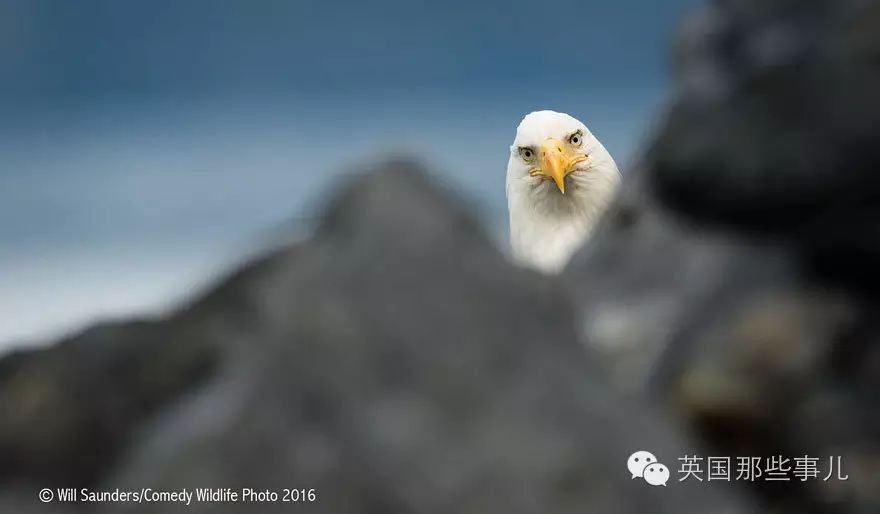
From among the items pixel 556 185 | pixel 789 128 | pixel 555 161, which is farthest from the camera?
pixel 556 185

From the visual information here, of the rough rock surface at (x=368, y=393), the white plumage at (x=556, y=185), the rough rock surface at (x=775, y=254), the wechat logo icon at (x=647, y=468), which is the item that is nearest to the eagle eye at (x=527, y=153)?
the white plumage at (x=556, y=185)

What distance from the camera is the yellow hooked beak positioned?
5.61 m

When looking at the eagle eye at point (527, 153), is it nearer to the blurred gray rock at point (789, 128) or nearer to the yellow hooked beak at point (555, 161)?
the yellow hooked beak at point (555, 161)

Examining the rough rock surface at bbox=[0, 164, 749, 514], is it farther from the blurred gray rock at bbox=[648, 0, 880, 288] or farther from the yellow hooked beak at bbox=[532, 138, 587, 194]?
the yellow hooked beak at bbox=[532, 138, 587, 194]

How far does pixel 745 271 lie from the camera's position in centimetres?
226

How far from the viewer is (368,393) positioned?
1982mm

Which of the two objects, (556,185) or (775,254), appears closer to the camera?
(775,254)

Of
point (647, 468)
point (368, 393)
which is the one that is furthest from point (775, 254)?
point (368, 393)

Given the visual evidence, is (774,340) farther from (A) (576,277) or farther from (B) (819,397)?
(A) (576,277)

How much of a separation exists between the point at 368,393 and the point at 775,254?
0.85m

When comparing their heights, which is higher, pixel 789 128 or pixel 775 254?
pixel 789 128

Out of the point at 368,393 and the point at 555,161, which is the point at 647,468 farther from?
the point at 555,161

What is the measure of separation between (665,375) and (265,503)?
2.62 feet

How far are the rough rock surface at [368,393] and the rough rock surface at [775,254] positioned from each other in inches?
6.4
